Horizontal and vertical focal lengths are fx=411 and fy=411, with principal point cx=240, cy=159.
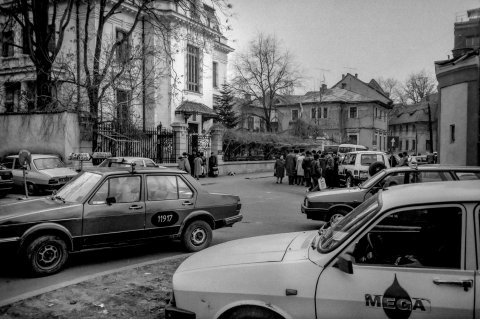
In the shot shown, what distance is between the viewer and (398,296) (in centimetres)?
296

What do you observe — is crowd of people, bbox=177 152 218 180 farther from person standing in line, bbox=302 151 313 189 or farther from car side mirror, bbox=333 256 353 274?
car side mirror, bbox=333 256 353 274

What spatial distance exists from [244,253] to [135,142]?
1972 cm

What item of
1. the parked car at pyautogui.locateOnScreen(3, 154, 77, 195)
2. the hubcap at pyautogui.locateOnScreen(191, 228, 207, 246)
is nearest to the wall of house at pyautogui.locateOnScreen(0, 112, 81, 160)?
the parked car at pyautogui.locateOnScreen(3, 154, 77, 195)

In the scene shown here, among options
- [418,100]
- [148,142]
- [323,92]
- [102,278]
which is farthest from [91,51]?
[418,100]

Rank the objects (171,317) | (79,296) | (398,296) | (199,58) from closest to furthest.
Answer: (398,296)
(171,317)
(79,296)
(199,58)

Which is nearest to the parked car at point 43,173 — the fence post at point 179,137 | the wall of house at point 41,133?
the wall of house at point 41,133

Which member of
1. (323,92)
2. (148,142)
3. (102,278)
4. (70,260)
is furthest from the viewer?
(323,92)

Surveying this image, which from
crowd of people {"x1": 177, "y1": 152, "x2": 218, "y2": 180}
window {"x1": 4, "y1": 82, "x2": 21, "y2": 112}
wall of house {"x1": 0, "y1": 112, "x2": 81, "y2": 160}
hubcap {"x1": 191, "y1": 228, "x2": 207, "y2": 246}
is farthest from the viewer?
window {"x1": 4, "y1": 82, "x2": 21, "y2": 112}

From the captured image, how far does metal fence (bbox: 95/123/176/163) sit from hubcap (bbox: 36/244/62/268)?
14.5 m

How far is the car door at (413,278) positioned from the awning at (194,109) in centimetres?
2930

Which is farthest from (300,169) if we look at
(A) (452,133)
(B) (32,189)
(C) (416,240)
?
(C) (416,240)

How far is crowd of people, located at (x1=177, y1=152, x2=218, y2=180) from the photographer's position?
72.4 feet

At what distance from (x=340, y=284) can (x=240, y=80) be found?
42907 millimetres

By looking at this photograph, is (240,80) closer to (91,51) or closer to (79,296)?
(91,51)
